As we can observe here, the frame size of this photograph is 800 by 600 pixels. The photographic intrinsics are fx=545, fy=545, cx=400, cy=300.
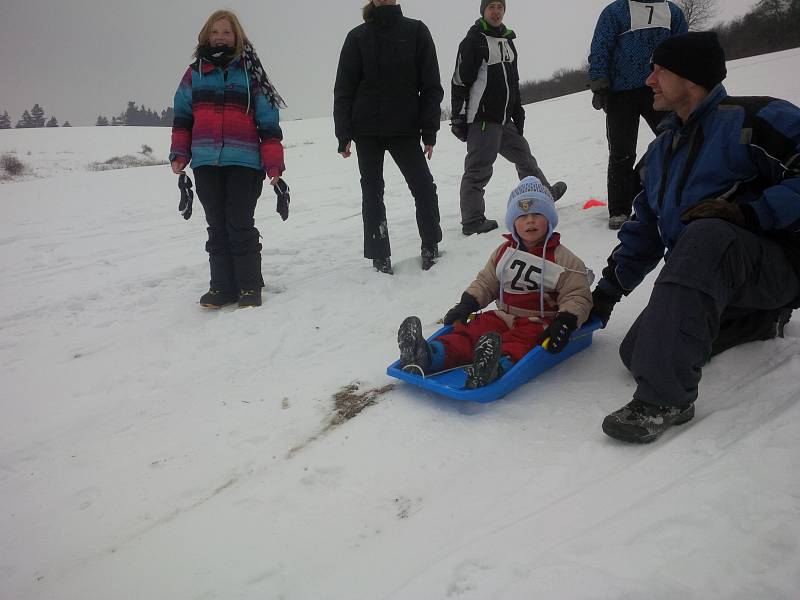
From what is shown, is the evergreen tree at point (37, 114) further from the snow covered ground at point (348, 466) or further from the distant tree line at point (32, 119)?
the snow covered ground at point (348, 466)

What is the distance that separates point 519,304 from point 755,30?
98.2 feet

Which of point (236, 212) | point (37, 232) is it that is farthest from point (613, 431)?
point (37, 232)

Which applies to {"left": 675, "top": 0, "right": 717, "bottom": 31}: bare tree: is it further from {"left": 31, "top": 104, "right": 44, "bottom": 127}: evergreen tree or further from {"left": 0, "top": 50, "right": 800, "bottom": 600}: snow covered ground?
{"left": 31, "top": 104, "right": 44, "bottom": 127}: evergreen tree

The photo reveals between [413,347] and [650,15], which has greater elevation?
[650,15]

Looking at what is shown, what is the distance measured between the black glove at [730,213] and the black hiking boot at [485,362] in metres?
0.90

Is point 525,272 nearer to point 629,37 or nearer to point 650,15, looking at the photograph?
point 629,37

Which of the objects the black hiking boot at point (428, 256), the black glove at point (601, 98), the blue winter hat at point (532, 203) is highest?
the black glove at point (601, 98)

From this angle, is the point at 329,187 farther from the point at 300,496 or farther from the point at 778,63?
the point at 778,63

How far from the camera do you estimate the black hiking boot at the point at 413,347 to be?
8.09 ft

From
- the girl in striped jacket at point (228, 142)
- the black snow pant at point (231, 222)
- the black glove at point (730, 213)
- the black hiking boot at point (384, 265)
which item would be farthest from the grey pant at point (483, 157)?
the black glove at point (730, 213)

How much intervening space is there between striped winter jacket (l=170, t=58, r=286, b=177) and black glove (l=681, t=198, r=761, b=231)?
2.78m

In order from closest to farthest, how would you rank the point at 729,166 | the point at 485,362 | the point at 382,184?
the point at 729,166, the point at 485,362, the point at 382,184

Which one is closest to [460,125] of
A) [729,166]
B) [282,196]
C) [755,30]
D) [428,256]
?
[428,256]

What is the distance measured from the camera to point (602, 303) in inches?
104
